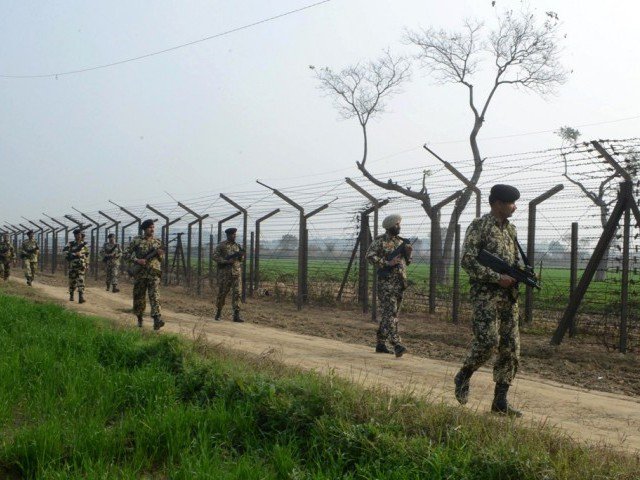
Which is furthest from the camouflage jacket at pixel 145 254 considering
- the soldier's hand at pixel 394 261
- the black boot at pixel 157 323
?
the soldier's hand at pixel 394 261

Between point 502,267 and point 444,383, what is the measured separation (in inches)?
78.0

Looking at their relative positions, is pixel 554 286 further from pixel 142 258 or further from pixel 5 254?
pixel 5 254

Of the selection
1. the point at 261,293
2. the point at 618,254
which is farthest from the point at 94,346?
the point at 261,293

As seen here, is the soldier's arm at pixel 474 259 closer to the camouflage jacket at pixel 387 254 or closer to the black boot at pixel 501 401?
the black boot at pixel 501 401

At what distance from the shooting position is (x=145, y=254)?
11.0 meters

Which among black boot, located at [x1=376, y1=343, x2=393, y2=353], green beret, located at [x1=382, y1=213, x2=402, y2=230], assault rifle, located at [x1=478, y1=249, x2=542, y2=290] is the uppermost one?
green beret, located at [x1=382, y1=213, x2=402, y2=230]

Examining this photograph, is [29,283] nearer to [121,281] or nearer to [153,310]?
[121,281]

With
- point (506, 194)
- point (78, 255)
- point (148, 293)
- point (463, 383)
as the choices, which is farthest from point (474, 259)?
point (78, 255)

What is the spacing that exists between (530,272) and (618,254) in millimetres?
4587

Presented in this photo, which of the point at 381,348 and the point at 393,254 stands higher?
the point at 393,254

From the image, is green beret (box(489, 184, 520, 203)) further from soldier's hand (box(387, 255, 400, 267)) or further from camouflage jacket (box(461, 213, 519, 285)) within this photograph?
soldier's hand (box(387, 255, 400, 267))

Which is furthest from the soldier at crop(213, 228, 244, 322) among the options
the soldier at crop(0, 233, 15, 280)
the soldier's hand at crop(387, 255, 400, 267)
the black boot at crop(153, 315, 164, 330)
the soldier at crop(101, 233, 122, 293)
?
the soldier at crop(0, 233, 15, 280)

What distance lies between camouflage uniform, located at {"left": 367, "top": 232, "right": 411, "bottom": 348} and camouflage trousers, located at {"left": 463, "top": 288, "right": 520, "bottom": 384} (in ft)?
10.7

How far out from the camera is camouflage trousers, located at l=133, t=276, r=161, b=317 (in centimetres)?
1089
